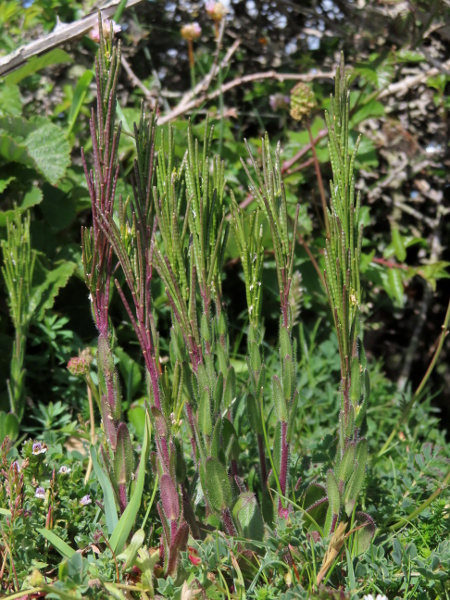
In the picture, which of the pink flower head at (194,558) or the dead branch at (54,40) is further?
the dead branch at (54,40)

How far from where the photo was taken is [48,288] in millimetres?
2225

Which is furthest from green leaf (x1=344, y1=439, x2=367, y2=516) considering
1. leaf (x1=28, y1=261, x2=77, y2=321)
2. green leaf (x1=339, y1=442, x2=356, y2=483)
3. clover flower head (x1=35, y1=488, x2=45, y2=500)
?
leaf (x1=28, y1=261, x2=77, y2=321)

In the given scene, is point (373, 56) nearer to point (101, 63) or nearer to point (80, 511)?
point (101, 63)

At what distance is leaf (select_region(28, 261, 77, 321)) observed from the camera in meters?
2.17

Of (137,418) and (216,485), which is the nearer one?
(216,485)

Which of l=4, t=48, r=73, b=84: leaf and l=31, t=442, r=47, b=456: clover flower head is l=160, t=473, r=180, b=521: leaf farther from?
l=4, t=48, r=73, b=84: leaf

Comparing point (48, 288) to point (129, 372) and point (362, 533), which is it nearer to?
point (129, 372)

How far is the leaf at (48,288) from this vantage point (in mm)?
2174

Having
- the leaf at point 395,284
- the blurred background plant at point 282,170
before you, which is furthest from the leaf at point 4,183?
the leaf at point 395,284

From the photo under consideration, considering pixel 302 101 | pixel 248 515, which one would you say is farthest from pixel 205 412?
pixel 302 101

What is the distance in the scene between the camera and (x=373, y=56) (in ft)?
8.70

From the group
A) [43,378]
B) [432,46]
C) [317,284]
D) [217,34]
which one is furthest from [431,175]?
[43,378]

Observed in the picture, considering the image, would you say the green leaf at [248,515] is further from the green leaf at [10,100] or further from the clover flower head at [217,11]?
the clover flower head at [217,11]

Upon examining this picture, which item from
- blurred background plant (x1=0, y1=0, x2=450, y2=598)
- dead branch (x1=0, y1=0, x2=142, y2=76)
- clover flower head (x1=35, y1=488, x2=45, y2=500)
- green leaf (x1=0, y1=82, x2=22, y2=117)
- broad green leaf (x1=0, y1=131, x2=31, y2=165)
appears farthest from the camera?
green leaf (x1=0, y1=82, x2=22, y2=117)
